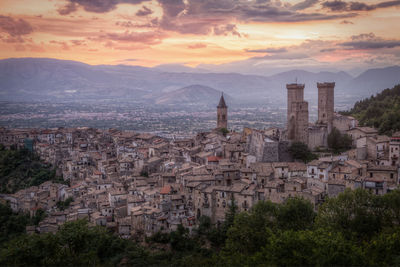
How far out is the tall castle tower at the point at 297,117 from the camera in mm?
45188

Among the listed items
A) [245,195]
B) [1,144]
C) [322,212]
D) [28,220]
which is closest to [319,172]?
[245,195]

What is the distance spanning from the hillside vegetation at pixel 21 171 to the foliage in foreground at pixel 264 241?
83.3ft

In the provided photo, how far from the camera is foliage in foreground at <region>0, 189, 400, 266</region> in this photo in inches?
722

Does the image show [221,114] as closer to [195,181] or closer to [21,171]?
[195,181]

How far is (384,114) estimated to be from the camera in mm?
49562

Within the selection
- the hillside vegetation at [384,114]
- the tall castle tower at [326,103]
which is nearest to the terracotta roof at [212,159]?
the tall castle tower at [326,103]

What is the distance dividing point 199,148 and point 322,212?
26477mm

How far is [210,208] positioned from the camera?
34.4m

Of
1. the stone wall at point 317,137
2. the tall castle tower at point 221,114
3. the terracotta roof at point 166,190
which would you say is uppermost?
the tall castle tower at point 221,114

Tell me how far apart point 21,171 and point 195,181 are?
1308 inches

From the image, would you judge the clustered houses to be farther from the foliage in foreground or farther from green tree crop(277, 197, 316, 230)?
green tree crop(277, 197, 316, 230)

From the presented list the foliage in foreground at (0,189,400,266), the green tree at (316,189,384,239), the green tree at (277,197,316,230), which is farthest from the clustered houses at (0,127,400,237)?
the green tree at (316,189,384,239)

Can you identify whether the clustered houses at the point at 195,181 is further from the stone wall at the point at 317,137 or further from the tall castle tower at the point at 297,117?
Result: the stone wall at the point at 317,137

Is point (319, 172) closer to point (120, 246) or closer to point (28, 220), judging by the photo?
point (120, 246)
